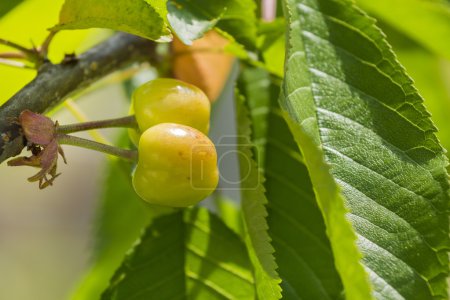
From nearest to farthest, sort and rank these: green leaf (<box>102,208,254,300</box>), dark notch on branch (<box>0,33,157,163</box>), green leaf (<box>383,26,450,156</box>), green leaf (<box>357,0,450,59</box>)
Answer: dark notch on branch (<box>0,33,157,163</box>)
green leaf (<box>102,208,254,300</box>)
green leaf (<box>357,0,450,59</box>)
green leaf (<box>383,26,450,156</box>)

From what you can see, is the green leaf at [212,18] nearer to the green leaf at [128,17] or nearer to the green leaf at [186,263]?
the green leaf at [128,17]

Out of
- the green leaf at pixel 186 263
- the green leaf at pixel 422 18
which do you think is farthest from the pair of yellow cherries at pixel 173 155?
the green leaf at pixel 422 18

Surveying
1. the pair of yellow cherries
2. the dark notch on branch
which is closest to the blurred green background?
the dark notch on branch

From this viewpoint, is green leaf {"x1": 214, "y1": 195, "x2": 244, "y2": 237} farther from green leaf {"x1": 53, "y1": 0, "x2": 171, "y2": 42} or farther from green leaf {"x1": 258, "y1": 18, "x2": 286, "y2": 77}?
green leaf {"x1": 53, "y1": 0, "x2": 171, "y2": 42}

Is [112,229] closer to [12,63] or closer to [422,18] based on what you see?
[12,63]

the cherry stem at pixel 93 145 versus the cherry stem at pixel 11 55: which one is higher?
the cherry stem at pixel 93 145

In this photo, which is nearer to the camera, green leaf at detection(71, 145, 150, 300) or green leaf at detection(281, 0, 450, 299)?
green leaf at detection(281, 0, 450, 299)
